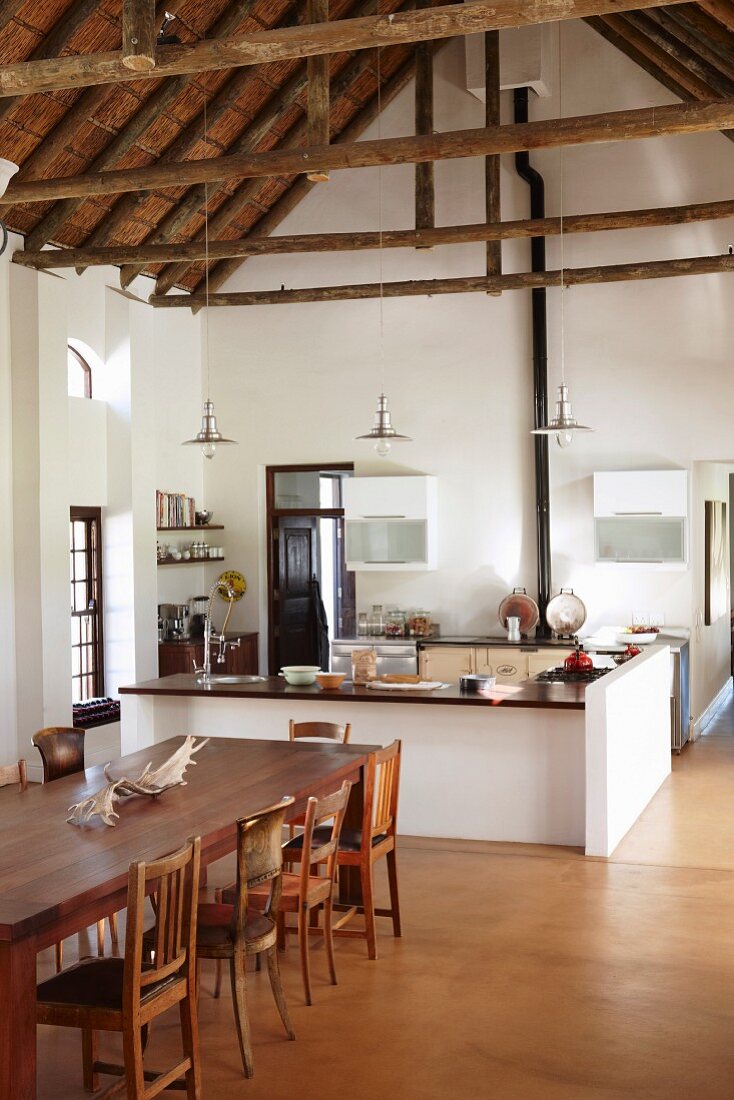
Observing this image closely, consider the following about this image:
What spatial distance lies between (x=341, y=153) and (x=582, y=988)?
4608mm

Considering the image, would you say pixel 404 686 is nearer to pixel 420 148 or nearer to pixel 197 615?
pixel 420 148

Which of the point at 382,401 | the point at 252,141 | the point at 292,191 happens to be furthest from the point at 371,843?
the point at 292,191

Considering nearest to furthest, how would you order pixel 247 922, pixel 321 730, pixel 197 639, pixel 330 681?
pixel 247 922, pixel 321 730, pixel 330 681, pixel 197 639

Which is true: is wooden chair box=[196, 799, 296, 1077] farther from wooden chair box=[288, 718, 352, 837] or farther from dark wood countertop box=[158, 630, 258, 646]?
dark wood countertop box=[158, 630, 258, 646]

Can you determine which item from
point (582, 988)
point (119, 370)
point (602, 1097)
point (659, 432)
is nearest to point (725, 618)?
point (659, 432)

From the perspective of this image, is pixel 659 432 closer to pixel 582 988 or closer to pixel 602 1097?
pixel 582 988

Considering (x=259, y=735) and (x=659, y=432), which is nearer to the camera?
(x=259, y=735)

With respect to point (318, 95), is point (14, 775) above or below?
below

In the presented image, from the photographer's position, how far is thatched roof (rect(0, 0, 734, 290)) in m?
7.77

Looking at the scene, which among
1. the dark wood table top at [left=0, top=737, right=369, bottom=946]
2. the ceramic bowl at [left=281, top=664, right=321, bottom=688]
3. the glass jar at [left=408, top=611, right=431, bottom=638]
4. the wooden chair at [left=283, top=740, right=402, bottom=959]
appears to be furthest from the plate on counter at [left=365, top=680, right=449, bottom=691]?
the glass jar at [left=408, top=611, right=431, bottom=638]

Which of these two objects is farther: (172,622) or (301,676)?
(172,622)

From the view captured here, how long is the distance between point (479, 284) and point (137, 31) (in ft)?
16.8

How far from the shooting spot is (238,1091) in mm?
3939

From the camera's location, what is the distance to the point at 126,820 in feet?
14.2
